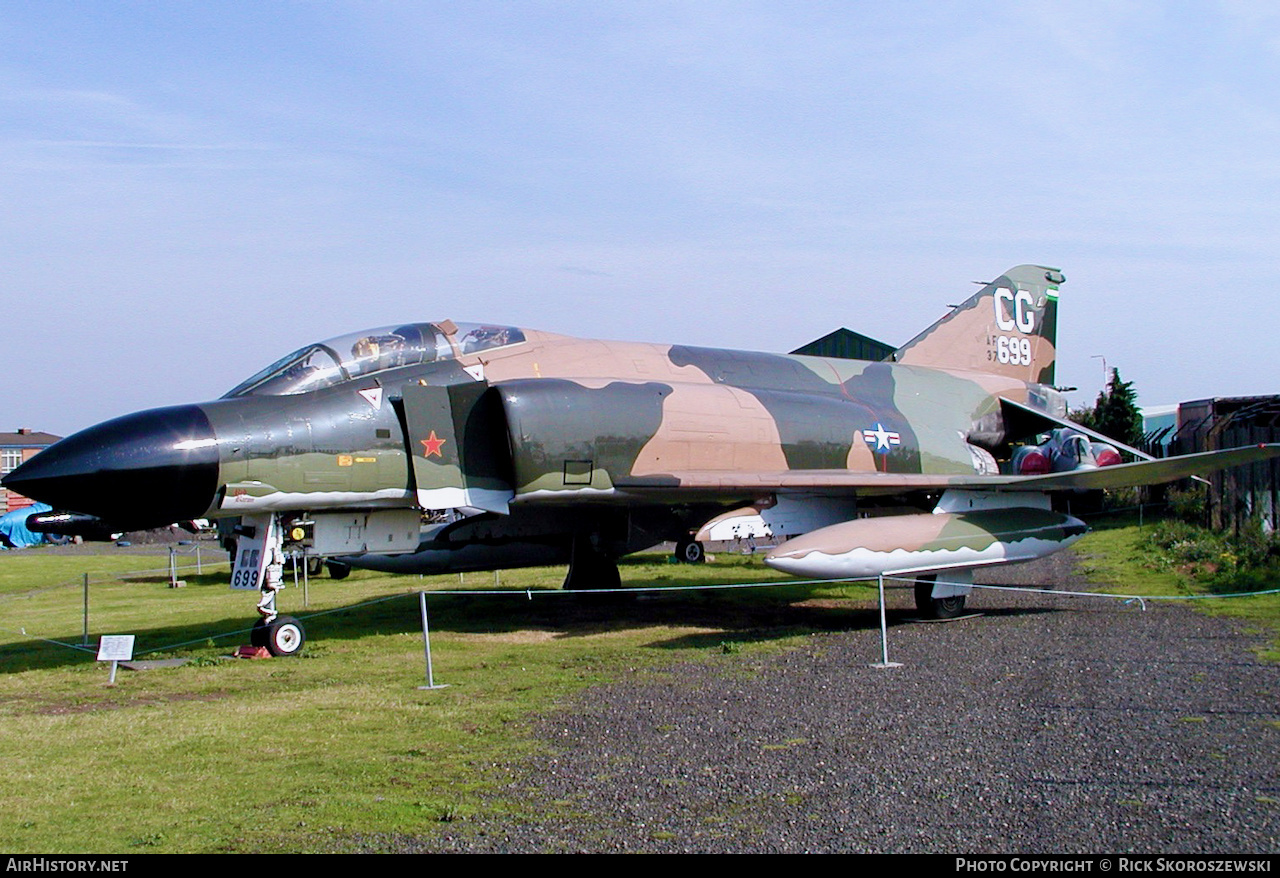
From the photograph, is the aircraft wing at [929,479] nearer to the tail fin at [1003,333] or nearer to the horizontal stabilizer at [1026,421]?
the horizontal stabilizer at [1026,421]

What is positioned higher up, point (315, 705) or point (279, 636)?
point (279, 636)

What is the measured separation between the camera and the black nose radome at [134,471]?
850 centimetres

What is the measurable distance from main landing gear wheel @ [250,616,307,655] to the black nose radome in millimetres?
1452

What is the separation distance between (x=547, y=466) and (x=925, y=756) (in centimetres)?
536

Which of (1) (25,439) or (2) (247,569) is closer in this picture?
(2) (247,569)

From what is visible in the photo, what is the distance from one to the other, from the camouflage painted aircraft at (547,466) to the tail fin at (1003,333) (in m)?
2.33

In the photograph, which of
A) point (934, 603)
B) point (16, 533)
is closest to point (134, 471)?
point (934, 603)

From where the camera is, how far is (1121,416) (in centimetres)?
3356

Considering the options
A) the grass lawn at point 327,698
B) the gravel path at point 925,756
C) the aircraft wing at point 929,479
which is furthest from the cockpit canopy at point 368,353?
the gravel path at point 925,756

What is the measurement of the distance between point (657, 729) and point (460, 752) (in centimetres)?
118

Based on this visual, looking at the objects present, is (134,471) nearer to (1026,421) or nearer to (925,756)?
(925,756)

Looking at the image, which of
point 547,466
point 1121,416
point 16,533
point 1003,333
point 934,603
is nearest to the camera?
point 547,466

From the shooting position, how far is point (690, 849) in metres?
4.29

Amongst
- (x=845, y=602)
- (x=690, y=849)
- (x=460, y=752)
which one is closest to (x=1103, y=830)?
(x=690, y=849)
